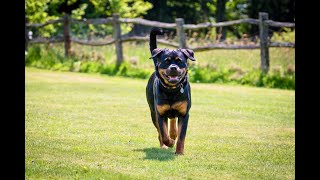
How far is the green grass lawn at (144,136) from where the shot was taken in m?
6.66

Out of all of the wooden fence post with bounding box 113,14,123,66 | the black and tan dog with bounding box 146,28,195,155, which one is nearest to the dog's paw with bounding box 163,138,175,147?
the black and tan dog with bounding box 146,28,195,155

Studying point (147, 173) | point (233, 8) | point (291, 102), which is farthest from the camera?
point (233, 8)

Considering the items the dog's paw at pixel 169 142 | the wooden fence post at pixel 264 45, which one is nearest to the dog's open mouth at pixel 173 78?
the dog's paw at pixel 169 142

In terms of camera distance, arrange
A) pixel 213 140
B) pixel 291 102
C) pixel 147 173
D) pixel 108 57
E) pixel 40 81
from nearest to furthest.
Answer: pixel 147 173 → pixel 213 140 → pixel 291 102 → pixel 40 81 → pixel 108 57

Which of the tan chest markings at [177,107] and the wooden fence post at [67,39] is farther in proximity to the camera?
the wooden fence post at [67,39]

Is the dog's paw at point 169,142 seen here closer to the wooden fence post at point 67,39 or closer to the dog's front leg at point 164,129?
the dog's front leg at point 164,129

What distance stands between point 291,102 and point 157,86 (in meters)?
6.81

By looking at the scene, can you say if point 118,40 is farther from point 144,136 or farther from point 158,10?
point 158,10

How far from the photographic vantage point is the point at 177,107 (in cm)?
760

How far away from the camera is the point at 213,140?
8773 millimetres

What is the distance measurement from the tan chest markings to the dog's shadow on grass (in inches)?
18.2
